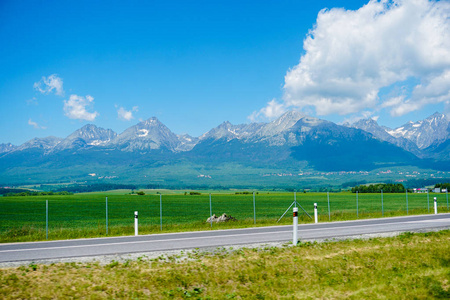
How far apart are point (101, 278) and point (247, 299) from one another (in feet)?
11.6

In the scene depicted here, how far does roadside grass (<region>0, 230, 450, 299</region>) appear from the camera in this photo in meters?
8.91

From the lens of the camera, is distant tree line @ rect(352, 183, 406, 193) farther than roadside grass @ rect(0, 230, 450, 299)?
Yes

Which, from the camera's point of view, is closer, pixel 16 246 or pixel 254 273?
pixel 254 273

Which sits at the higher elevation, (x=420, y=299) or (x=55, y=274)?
(x=55, y=274)

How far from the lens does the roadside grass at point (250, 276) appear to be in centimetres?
891

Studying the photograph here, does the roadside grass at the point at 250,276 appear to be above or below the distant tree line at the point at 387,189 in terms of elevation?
above

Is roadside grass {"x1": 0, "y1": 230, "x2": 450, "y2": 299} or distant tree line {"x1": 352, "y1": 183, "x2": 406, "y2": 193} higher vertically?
roadside grass {"x1": 0, "y1": 230, "x2": 450, "y2": 299}

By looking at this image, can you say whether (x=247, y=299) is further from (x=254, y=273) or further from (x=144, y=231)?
(x=144, y=231)

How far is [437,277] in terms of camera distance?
9969mm

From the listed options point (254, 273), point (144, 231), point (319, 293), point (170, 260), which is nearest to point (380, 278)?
point (319, 293)

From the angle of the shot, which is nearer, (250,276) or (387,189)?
(250,276)

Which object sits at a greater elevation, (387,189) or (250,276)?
(250,276)

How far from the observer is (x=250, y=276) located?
33.2ft

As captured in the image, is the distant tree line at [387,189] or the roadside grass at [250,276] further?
the distant tree line at [387,189]
